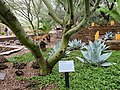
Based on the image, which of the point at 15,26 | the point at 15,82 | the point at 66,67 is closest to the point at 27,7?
the point at 15,82

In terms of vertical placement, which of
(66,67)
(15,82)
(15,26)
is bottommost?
(15,82)

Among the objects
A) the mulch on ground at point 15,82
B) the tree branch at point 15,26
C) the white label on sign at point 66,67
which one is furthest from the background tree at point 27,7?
the white label on sign at point 66,67

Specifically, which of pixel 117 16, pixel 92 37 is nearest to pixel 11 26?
pixel 117 16

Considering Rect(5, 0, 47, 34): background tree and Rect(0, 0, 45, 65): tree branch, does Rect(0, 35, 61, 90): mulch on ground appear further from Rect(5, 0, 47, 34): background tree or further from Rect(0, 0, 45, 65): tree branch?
Rect(5, 0, 47, 34): background tree

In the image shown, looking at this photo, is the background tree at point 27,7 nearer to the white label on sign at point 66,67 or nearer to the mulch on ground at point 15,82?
the mulch on ground at point 15,82

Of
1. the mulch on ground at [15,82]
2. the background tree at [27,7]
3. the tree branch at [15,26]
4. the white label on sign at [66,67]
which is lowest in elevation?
the mulch on ground at [15,82]

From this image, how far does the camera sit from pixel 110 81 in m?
3.04

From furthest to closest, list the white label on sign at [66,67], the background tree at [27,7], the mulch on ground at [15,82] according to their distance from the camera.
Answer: the background tree at [27,7], the mulch on ground at [15,82], the white label on sign at [66,67]

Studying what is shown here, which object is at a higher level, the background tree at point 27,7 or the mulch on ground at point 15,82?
the background tree at point 27,7

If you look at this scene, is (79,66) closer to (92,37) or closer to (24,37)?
(24,37)

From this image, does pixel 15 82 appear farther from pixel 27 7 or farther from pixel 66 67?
pixel 27 7

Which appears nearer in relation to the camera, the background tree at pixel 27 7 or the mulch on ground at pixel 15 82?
the mulch on ground at pixel 15 82

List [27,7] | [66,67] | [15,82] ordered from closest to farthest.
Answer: [66,67] < [15,82] < [27,7]

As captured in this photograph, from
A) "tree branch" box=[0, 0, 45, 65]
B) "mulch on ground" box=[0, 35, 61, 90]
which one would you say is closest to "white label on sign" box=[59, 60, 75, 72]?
"mulch on ground" box=[0, 35, 61, 90]
